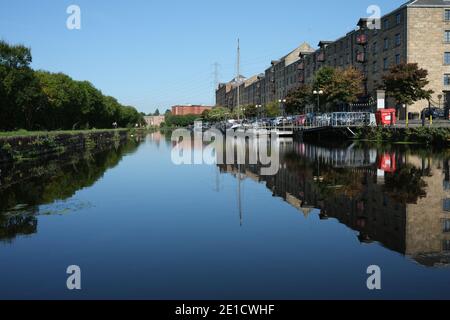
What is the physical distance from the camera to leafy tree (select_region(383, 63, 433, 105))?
145 feet

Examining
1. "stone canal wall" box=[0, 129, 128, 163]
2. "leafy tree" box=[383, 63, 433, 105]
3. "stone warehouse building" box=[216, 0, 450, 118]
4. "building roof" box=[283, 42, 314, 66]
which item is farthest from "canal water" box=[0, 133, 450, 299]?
"building roof" box=[283, 42, 314, 66]

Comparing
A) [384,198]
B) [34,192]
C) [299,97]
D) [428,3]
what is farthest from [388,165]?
[299,97]

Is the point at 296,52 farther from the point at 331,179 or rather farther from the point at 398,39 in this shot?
the point at 331,179

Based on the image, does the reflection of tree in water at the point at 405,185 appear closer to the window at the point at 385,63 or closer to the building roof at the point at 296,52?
the window at the point at 385,63

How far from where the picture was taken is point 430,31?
163 feet

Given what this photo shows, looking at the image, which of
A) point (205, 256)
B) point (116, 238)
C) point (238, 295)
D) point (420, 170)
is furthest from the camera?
point (420, 170)

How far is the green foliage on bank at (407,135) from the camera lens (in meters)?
31.9

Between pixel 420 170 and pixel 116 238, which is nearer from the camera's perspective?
pixel 116 238

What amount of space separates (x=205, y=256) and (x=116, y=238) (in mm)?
2260

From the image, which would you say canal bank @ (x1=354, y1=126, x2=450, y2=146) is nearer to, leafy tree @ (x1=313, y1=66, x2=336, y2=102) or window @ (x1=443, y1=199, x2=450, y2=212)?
leafy tree @ (x1=313, y1=66, x2=336, y2=102)

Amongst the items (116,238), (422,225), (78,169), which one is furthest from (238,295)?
(78,169)

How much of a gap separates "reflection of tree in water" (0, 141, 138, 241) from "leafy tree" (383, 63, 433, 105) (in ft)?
103

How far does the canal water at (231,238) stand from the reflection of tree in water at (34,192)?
0.06m
